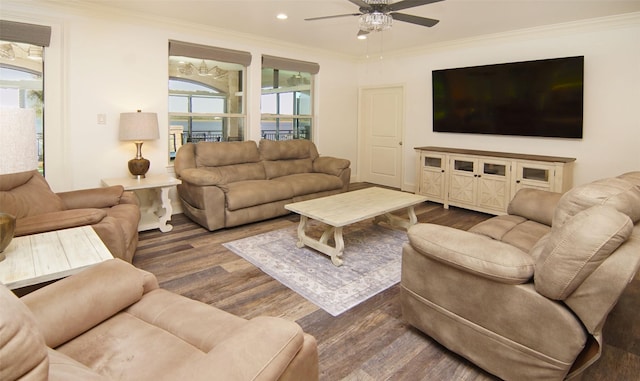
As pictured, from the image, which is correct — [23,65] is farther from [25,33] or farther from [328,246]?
[328,246]

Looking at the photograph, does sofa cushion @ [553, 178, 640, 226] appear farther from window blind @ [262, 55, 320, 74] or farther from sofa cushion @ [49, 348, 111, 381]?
window blind @ [262, 55, 320, 74]

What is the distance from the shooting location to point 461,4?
12.7 ft

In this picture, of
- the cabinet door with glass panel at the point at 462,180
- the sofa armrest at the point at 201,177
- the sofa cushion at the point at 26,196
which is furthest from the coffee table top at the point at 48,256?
the cabinet door with glass panel at the point at 462,180

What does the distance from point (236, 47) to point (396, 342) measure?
4.51 metres

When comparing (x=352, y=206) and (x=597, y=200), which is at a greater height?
(x=597, y=200)

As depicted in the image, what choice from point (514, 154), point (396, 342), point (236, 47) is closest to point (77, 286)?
point (396, 342)

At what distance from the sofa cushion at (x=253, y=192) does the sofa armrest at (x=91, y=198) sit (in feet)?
3.80

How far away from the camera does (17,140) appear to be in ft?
4.66

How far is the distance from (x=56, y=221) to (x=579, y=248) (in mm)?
2945

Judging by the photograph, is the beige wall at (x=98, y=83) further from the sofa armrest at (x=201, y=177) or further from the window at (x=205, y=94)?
the sofa armrest at (x=201, y=177)

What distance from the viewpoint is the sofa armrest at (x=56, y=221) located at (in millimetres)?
2328

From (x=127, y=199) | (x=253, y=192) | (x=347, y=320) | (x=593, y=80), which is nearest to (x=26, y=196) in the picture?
(x=127, y=199)

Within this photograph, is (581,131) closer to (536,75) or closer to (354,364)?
(536,75)

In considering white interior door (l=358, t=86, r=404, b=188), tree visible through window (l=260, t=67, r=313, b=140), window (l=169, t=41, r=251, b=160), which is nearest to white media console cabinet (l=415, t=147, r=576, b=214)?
white interior door (l=358, t=86, r=404, b=188)
